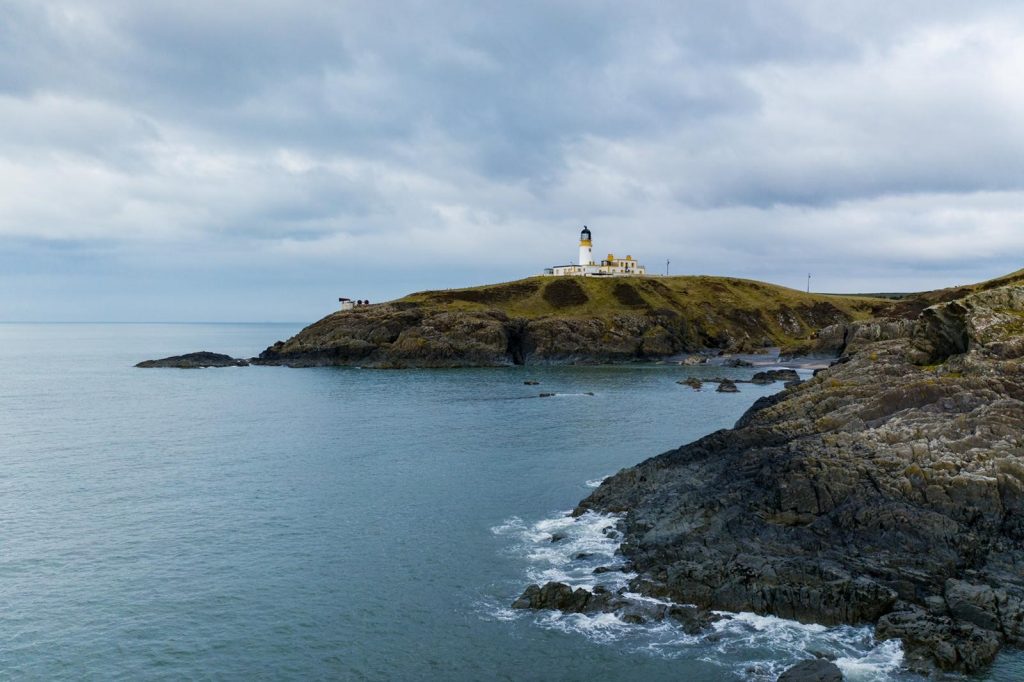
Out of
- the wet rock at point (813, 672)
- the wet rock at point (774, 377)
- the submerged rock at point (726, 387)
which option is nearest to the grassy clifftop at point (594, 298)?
the wet rock at point (774, 377)

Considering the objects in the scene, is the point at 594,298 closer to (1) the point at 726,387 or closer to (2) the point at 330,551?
(1) the point at 726,387

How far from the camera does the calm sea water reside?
83.9ft

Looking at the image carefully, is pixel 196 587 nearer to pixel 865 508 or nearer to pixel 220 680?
pixel 220 680

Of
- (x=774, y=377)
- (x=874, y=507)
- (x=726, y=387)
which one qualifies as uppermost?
(x=774, y=377)

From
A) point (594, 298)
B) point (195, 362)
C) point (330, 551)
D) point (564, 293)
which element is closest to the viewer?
point (330, 551)

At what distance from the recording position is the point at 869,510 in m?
31.5

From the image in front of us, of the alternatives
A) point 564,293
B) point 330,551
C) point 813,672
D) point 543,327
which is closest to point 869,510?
point 813,672

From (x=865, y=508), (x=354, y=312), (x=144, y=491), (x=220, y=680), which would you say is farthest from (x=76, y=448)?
(x=354, y=312)

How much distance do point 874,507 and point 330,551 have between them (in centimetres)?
2688

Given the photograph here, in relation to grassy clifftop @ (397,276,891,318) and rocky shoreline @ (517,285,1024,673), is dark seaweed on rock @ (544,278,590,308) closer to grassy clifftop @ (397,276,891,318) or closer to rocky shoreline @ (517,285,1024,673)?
grassy clifftop @ (397,276,891,318)

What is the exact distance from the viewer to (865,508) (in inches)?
1248

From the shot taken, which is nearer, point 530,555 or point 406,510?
point 530,555

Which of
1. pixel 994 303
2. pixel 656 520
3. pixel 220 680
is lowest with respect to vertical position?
pixel 220 680

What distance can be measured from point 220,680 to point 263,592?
7.08 meters
